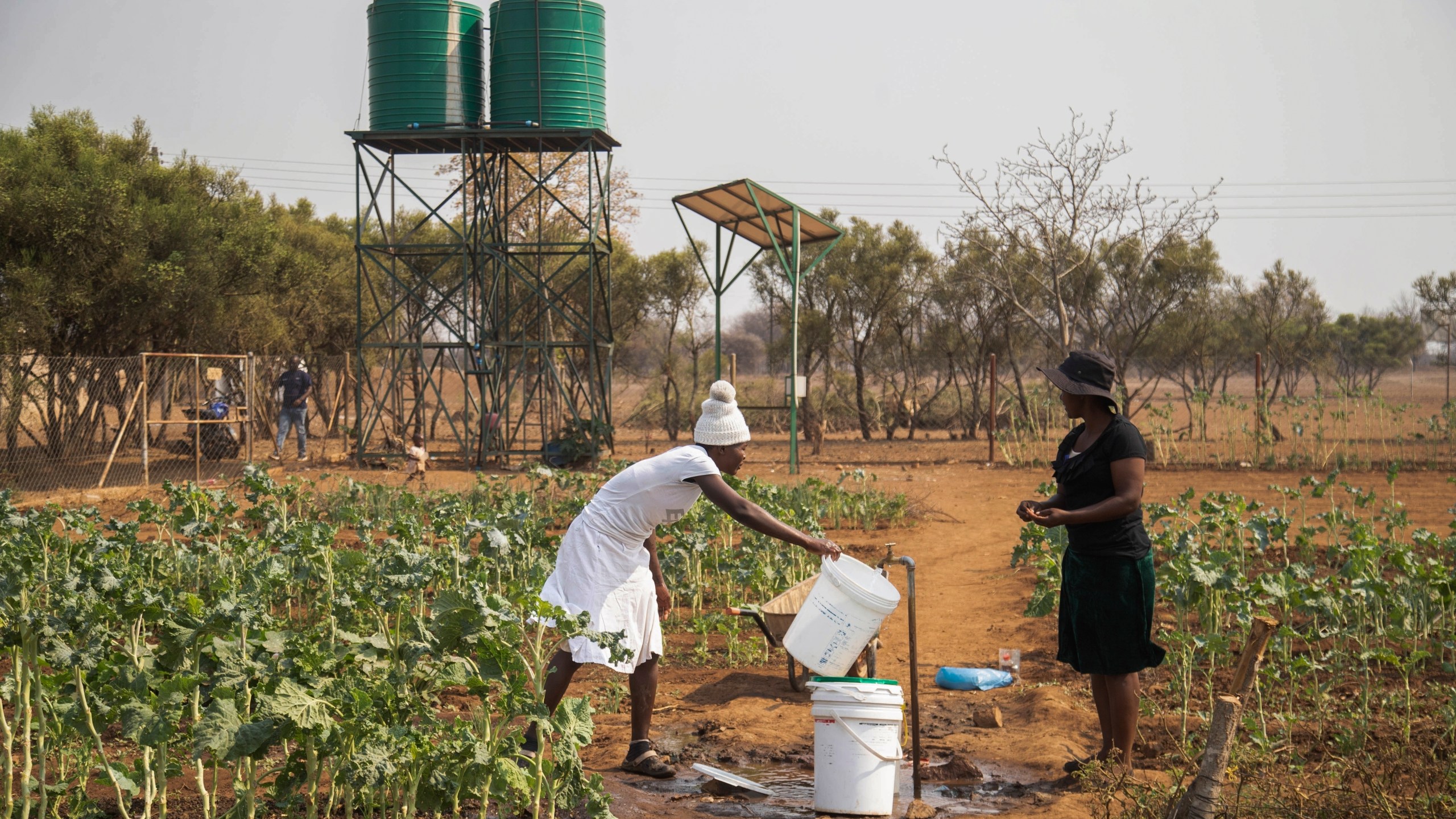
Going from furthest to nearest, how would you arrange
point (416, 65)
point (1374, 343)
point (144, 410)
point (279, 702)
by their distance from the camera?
point (1374, 343)
point (416, 65)
point (144, 410)
point (279, 702)

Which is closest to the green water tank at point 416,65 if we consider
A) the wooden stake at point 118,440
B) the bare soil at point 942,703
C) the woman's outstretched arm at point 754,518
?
the wooden stake at point 118,440

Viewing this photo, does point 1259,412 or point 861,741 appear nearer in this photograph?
point 861,741

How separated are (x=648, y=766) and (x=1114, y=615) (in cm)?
193

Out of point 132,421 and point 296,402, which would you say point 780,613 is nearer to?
point 296,402

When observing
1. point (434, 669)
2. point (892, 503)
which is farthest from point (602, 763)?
point (892, 503)

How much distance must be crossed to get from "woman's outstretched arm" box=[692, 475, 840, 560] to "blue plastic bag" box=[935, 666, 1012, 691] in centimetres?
220

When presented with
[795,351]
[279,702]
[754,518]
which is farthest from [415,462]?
[279,702]

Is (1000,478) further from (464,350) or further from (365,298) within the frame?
(365,298)

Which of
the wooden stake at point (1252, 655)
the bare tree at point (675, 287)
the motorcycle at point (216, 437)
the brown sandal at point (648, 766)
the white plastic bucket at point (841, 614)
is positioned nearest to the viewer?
the wooden stake at point (1252, 655)

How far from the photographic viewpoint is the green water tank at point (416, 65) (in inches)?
672

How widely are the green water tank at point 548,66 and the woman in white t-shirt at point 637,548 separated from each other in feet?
44.2

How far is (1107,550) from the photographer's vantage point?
4.36 m

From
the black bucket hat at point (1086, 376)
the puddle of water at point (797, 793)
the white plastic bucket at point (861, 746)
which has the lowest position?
the puddle of water at point (797, 793)

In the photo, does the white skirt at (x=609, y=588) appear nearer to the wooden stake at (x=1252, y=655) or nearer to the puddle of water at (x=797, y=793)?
the puddle of water at (x=797, y=793)
